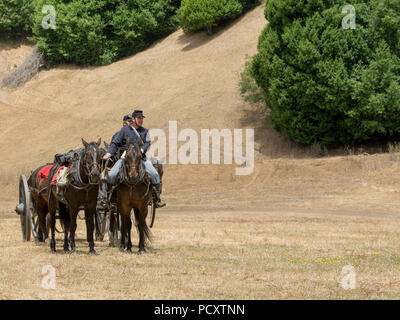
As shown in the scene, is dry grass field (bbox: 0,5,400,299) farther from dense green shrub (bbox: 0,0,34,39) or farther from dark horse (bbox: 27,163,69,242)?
dense green shrub (bbox: 0,0,34,39)

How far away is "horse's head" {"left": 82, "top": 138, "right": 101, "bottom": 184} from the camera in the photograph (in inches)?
509

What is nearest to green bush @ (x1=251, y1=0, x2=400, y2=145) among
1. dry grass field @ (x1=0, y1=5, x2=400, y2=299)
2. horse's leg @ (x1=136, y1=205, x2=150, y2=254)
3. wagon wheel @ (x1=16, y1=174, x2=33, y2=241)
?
dry grass field @ (x1=0, y1=5, x2=400, y2=299)

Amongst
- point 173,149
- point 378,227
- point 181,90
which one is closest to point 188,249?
point 378,227

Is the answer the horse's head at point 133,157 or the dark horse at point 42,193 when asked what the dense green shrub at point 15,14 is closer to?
the dark horse at point 42,193

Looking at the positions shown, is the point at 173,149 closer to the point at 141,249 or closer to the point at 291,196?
the point at 291,196

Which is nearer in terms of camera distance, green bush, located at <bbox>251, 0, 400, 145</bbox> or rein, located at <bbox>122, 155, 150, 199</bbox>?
rein, located at <bbox>122, 155, 150, 199</bbox>

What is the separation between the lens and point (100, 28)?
52.6 meters

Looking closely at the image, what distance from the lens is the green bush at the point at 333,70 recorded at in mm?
31422

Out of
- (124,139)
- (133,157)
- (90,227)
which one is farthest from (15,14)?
(133,157)

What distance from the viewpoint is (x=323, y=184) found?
29.7 metres

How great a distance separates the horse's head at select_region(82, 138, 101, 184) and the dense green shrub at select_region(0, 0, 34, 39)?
1879 inches

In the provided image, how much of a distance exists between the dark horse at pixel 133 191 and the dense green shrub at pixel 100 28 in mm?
39460

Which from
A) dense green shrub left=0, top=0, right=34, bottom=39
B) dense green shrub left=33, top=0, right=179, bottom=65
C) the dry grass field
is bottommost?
the dry grass field

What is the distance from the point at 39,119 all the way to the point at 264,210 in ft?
88.6
